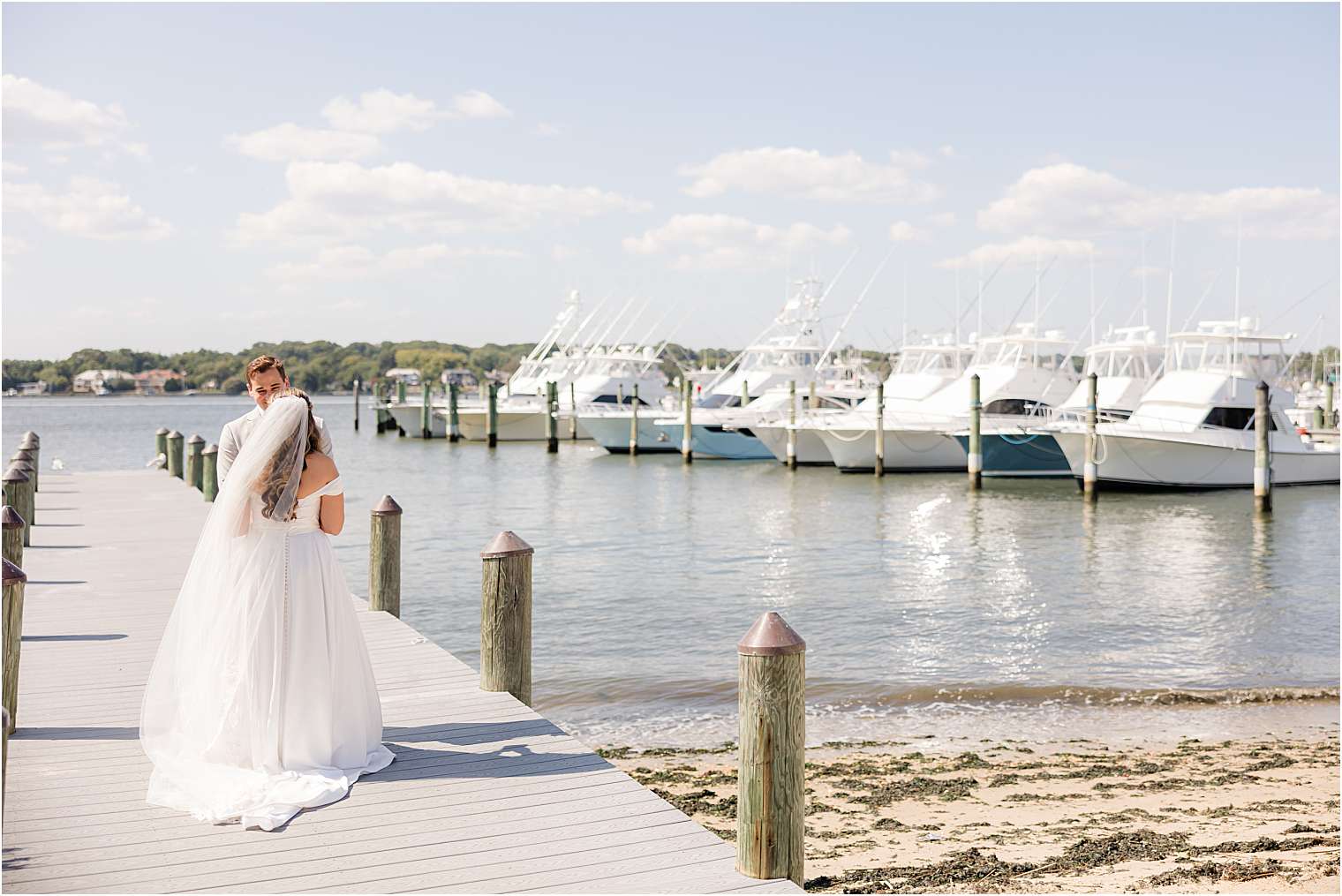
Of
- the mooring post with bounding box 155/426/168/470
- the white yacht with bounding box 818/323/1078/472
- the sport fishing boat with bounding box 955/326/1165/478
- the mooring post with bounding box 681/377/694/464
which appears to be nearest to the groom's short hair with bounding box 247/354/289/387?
the mooring post with bounding box 155/426/168/470

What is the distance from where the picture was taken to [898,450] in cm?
4044

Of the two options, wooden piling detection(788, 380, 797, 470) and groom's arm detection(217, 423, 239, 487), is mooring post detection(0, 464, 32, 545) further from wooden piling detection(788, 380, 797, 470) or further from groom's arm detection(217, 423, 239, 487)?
wooden piling detection(788, 380, 797, 470)

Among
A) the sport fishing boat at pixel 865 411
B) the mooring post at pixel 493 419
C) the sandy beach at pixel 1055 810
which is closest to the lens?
the sandy beach at pixel 1055 810

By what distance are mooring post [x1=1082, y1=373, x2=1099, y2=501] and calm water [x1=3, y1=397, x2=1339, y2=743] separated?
26.0 inches

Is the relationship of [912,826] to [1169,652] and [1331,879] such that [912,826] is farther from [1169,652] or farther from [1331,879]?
[1169,652]

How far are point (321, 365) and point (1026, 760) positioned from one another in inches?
6172

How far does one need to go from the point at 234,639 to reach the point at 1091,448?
1195 inches

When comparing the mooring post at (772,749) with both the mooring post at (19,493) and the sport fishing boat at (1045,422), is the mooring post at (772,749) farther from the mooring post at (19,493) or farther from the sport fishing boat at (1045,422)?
the sport fishing boat at (1045,422)

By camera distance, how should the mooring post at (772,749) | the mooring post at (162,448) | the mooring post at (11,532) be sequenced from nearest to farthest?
the mooring post at (772,749)
the mooring post at (11,532)
the mooring post at (162,448)

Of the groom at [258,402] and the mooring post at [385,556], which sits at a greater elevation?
the groom at [258,402]

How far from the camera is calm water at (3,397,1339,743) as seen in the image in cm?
1187

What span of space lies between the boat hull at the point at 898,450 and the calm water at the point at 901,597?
2541 mm

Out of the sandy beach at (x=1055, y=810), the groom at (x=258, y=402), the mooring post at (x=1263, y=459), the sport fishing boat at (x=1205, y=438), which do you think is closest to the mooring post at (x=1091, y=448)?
the sport fishing boat at (x=1205, y=438)

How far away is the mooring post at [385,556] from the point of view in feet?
31.8
